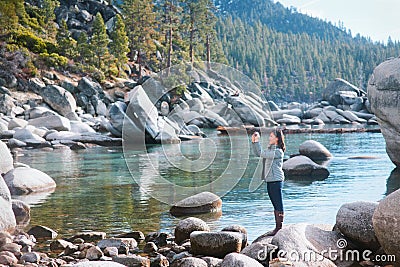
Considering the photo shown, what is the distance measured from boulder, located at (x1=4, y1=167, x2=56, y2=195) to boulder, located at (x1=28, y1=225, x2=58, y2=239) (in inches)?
183

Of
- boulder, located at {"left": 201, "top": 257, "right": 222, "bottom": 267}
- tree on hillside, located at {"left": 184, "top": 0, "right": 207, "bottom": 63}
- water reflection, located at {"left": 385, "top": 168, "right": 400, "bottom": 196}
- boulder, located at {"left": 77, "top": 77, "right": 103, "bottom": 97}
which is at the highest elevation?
tree on hillside, located at {"left": 184, "top": 0, "right": 207, "bottom": 63}

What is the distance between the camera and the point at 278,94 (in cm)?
13888

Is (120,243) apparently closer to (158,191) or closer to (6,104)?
(158,191)

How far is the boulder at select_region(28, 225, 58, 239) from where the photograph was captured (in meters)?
9.91

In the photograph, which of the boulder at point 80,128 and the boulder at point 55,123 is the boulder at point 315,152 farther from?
the boulder at point 55,123

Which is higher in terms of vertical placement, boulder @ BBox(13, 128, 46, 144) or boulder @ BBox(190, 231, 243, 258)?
boulder @ BBox(13, 128, 46, 144)

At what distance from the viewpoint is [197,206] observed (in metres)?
12.1

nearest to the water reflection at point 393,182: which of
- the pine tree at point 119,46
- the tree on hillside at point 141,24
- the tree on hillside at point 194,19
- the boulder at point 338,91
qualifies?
the pine tree at point 119,46

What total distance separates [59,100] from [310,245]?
38789 millimetres

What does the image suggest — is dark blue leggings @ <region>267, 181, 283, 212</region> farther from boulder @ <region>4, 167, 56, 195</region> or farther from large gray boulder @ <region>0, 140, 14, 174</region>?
large gray boulder @ <region>0, 140, 14, 174</region>

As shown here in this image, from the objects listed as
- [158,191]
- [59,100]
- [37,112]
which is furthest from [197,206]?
[59,100]

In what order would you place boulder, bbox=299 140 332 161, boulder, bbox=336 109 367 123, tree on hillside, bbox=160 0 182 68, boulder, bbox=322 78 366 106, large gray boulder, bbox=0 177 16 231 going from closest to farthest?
large gray boulder, bbox=0 177 16 231 < boulder, bbox=299 140 332 161 < boulder, bbox=336 109 367 123 < tree on hillside, bbox=160 0 182 68 < boulder, bbox=322 78 366 106

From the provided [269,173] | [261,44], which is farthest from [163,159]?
[261,44]

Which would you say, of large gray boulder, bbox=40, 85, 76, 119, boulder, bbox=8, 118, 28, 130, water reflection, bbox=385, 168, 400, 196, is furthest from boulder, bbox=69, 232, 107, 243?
large gray boulder, bbox=40, 85, 76, 119
